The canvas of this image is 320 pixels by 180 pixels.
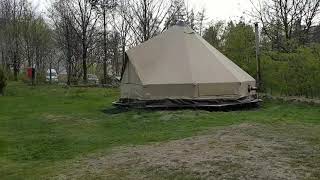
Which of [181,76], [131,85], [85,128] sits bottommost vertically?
[85,128]

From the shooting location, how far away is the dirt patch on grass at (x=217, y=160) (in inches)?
257

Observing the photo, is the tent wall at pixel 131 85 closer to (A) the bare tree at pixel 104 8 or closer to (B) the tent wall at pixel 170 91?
(B) the tent wall at pixel 170 91

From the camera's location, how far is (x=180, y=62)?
Result: 17.0 meters

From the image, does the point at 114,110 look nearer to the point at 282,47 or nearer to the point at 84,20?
the point at 282,47

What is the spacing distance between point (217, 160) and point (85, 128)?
596cm

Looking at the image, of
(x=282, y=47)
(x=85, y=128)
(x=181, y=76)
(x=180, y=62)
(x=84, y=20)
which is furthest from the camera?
(x=84, y=20)

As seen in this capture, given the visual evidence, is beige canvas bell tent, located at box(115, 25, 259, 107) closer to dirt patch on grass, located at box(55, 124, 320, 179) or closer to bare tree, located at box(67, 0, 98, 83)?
dirt patch on grass, located at box(55, 124, 320, 179)

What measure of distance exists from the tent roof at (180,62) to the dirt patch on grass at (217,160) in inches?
272

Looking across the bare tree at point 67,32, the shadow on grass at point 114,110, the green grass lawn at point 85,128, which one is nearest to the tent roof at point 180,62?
the shadow on grass at point 114,110

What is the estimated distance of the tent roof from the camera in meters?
16.5

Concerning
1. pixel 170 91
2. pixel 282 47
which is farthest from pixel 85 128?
pixel 282 47

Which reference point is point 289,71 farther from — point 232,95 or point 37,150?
point 37,150

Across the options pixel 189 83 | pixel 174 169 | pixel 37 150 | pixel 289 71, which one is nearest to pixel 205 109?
pixel 189 83

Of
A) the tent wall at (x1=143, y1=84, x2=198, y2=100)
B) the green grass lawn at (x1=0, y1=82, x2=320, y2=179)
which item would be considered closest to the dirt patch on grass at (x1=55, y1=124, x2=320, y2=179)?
the green grass lawn at (x1=0, y1=82, x2=320, y2=179)
